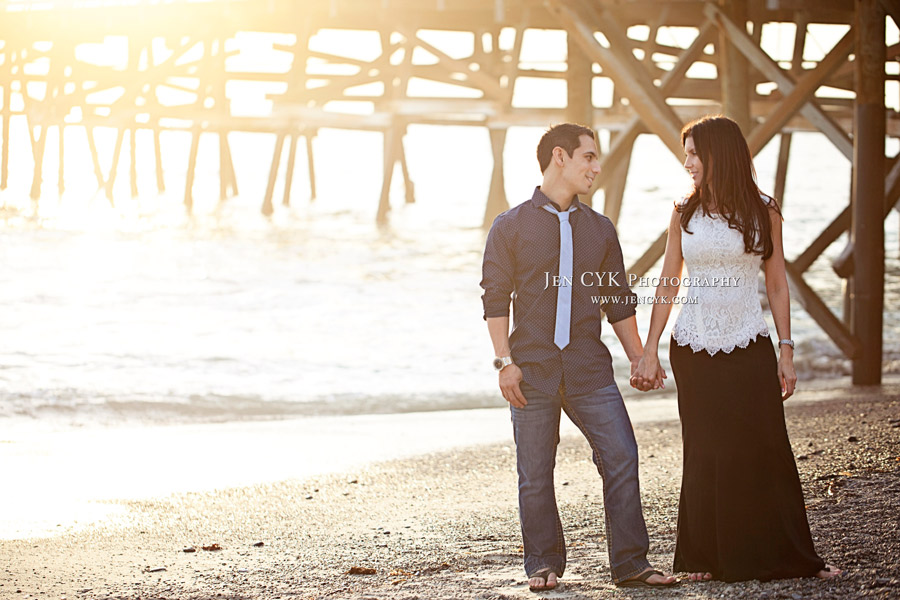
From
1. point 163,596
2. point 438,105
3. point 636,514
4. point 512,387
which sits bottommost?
point 163,596

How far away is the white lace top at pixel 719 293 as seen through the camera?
2.88m

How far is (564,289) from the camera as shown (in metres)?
2.95

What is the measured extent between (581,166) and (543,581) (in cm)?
107

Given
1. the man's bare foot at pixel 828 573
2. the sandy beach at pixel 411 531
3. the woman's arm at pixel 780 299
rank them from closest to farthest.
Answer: the man's bare foot at pixel 828 573 < the woman's arm at pixel 780 299 < the sandy beach at pixel 411 531

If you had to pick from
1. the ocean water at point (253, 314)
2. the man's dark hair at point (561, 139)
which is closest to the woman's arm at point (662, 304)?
the man's dark hair at point (561, 139)

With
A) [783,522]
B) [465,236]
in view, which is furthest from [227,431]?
[465,236]

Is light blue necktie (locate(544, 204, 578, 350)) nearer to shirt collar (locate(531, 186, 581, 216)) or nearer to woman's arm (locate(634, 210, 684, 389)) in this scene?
shirt collar (locate(531, 186, 581, 216))

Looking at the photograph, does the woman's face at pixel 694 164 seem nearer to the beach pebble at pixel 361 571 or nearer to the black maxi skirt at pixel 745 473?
the black maxi skirt at pixel 745 473

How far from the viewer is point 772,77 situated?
6.50 metres

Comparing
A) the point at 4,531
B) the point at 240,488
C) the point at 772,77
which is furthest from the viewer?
the point at 772,77

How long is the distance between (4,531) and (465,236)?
1553 centimetres

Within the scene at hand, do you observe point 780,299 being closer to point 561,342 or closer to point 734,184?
point 734,184

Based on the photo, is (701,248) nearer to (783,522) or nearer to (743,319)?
(743,319)

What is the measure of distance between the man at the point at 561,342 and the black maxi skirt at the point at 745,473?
0.17 m
